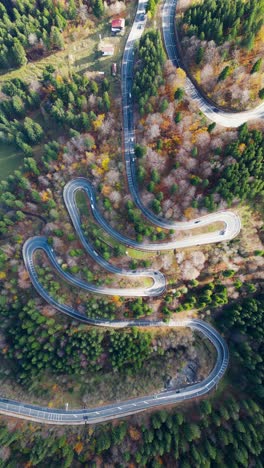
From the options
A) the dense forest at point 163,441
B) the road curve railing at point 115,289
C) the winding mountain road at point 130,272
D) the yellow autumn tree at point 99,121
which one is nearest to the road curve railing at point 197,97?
the winding mountain road at point 130,272

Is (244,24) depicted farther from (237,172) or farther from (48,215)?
(48,215)

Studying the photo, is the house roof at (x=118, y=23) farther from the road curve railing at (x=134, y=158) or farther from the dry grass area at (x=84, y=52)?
the road curve railing at (x=134, y=158)

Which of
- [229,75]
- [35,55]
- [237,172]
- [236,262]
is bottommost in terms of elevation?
[236,262]

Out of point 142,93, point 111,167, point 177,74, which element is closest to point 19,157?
point 111,167

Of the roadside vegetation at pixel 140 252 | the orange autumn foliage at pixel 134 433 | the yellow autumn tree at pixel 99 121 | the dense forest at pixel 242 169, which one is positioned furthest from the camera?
the yellow autumn tree at pixel 99 121

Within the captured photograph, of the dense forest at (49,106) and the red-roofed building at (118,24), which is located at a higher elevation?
the red-roofed building at (118,24)

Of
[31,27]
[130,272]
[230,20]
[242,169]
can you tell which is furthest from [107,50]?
[130,272]

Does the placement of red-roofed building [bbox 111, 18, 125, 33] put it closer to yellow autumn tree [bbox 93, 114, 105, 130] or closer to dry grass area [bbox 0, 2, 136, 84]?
dry grass area [bbox 0, 2, 136, 84]

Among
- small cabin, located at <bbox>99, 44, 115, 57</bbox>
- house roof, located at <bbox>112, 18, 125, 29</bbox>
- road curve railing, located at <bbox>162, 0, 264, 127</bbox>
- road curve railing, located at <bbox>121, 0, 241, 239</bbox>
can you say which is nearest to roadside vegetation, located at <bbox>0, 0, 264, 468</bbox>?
road curve railing, located at <bbox>121, 0, 241, 239</bbox>
